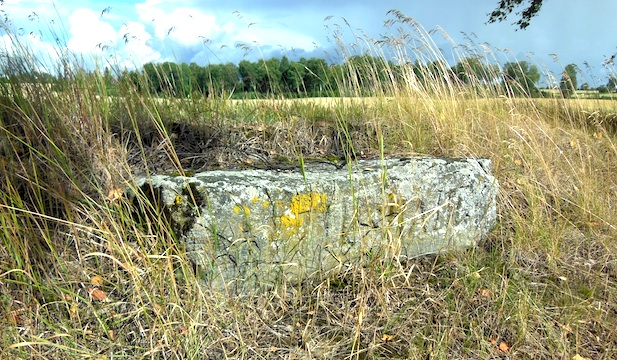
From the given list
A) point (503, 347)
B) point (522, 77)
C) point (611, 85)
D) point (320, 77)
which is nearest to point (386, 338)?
point (503, 347)

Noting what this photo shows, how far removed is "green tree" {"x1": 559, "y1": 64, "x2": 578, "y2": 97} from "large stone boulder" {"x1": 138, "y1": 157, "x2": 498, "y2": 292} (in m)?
3.97

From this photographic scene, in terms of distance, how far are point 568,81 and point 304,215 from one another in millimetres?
5145

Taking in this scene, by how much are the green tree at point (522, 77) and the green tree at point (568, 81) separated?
0.97 ft

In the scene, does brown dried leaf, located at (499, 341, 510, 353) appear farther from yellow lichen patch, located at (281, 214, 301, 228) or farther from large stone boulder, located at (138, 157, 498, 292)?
yellow lichen patch, located at (281, 214, 301, 228)

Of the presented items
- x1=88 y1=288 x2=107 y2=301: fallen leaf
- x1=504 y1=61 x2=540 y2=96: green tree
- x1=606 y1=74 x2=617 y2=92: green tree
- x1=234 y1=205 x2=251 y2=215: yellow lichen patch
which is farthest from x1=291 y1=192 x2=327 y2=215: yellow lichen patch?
x1=606 y1=74 x2=617 y2=92: green tree

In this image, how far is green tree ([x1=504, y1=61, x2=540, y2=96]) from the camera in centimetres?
548

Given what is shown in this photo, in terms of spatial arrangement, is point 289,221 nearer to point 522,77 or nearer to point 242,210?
point 242,210

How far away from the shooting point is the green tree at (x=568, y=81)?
230 inches

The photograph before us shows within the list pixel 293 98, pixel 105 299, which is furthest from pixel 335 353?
pixel 293 98

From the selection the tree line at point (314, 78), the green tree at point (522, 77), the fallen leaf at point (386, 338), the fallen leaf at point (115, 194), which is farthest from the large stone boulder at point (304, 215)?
the green tree at point (522, 77)

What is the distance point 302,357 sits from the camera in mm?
2006

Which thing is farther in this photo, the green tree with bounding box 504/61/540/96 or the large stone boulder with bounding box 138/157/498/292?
the green tree with bounding box 504/61/540/96

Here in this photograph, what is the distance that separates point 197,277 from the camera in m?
2.17

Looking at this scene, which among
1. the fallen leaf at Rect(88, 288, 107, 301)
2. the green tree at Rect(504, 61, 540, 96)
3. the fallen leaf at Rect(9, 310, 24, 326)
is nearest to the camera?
the fallen leaf at Rect(9, 310, 24, 326)
